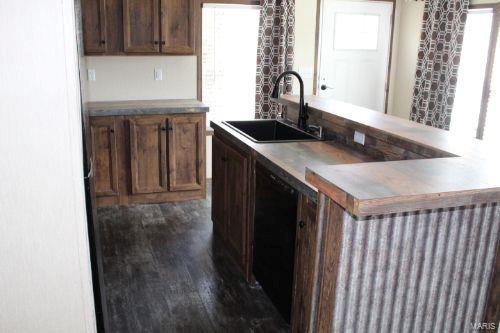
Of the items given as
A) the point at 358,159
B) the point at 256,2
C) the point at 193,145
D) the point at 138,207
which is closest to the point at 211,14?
the point at 256,2

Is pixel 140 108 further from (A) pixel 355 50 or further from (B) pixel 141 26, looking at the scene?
(A) pixel 355 50

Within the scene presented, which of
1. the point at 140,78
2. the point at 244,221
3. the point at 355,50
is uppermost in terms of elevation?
the point at 355,50

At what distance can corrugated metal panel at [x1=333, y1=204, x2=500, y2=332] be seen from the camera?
1723 mm

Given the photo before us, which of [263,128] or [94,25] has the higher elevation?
[94,25]

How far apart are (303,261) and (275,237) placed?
15.7 inches

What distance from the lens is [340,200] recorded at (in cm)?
153

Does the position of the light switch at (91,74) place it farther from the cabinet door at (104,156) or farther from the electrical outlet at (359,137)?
the electrical outlet at (359,137)

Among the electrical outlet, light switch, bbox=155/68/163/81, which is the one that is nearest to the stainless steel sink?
the electrical outlet

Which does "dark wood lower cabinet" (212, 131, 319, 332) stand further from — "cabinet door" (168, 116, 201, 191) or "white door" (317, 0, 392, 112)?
"white door" (317, 0, 392, 112)

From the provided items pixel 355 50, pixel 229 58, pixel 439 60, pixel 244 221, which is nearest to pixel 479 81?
pixel 439 60

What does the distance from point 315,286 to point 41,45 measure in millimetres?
1276

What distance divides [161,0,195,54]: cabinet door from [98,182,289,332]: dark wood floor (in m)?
1.58

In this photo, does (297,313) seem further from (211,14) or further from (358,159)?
(211,14)

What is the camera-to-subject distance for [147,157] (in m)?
4.58
